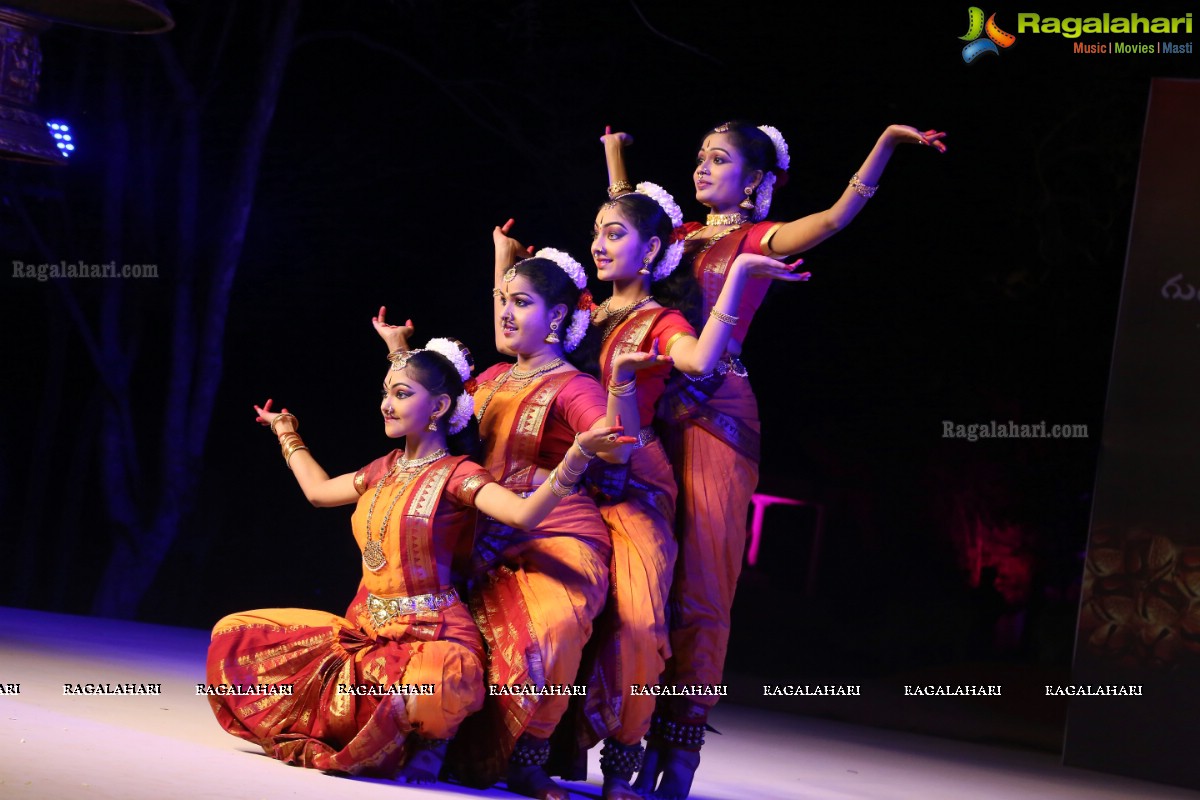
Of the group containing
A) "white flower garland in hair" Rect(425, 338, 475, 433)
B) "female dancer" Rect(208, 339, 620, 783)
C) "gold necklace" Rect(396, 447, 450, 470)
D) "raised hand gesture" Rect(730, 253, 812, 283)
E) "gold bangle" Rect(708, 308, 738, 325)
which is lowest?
"female dancer" Rect(208, 339, 620, 783)

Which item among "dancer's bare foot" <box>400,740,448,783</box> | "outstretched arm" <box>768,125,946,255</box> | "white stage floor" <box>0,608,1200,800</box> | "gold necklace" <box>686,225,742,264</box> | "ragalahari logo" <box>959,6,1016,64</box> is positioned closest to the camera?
"white stage floor" <box>0,608,1200,800</box>

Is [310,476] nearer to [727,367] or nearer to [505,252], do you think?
[505,252]

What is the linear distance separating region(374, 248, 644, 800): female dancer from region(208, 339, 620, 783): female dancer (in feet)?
0.23

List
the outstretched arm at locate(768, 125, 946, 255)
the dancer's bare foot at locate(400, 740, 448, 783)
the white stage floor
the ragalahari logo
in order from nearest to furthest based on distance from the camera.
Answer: the white stage floor
the dancer's bare foot at locate(400, 740, 448, 783)
the outstretched arm at locate(768, 125, 946, 255)
the ragalahari logo

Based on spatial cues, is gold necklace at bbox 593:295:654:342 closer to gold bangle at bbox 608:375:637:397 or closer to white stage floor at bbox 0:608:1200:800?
gold bangle at bbox 608:375:637:397

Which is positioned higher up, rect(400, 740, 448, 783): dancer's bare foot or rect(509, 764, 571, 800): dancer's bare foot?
rect(400, 740, 448, 783): dancer's bare foot

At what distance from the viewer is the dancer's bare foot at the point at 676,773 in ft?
10.7

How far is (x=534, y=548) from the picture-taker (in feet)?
10.3

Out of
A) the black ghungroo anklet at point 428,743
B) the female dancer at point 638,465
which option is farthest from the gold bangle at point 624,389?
the black ghungroo anklet at point 428,743

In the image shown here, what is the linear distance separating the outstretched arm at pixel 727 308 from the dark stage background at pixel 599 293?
8.44ft

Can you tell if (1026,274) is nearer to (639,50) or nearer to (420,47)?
(639,50)

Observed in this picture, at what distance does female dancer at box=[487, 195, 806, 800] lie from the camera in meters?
3.08

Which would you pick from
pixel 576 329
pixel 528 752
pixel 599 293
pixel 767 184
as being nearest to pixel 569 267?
pixel 576 329

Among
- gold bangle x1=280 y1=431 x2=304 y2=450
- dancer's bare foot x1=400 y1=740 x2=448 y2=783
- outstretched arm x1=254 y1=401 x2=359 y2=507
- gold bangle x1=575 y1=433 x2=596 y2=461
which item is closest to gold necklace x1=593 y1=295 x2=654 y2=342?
gold bangle x1=575 y1=433 x2=596 y2=461
